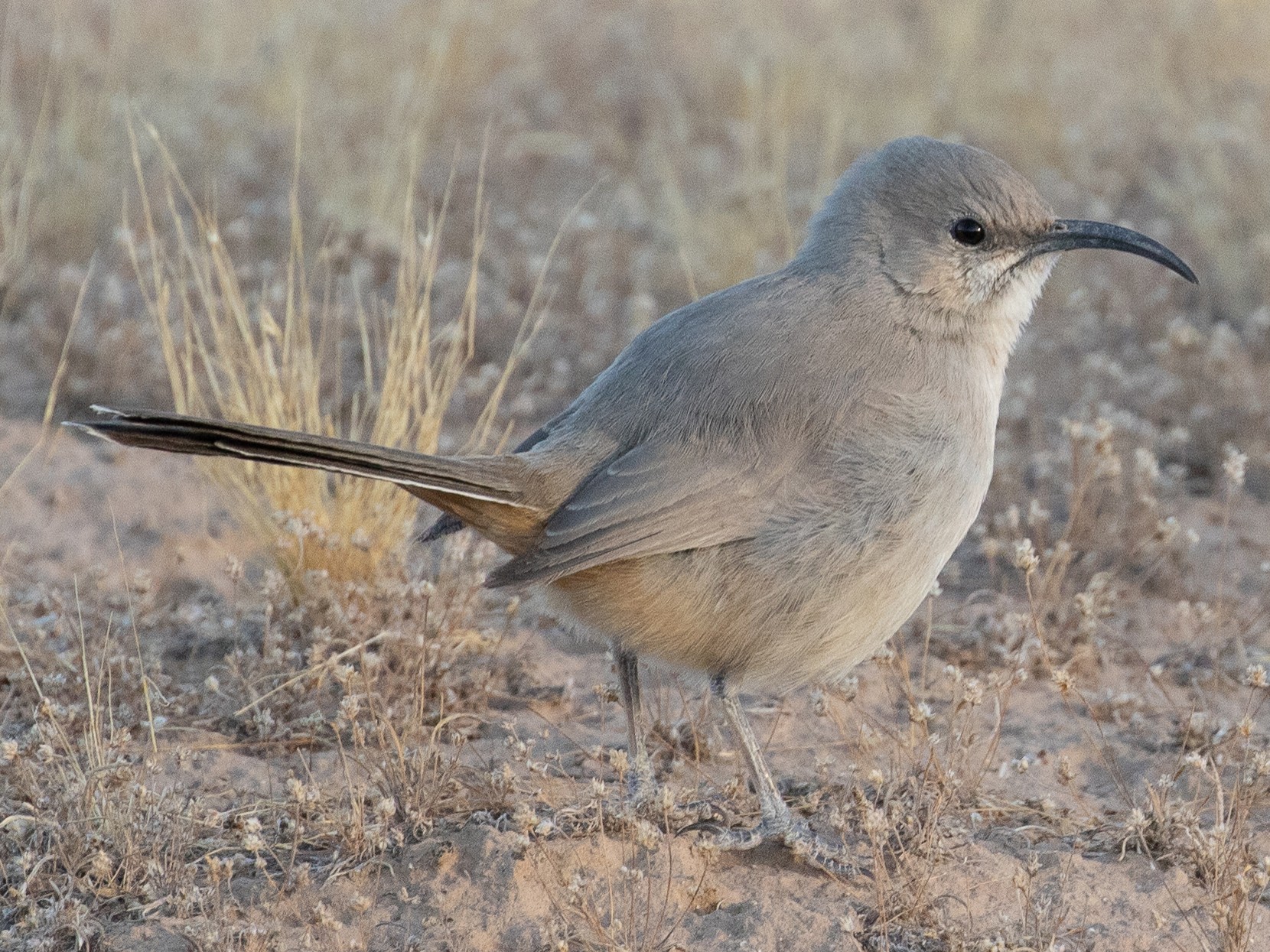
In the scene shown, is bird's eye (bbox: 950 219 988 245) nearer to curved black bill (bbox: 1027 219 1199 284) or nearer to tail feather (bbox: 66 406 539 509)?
curved black bill (bbox: 1027 219 1199 284)

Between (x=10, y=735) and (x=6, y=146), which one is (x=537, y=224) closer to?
(x=6, y=146)

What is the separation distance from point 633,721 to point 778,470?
87 centimetres

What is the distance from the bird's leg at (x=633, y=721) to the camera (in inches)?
164

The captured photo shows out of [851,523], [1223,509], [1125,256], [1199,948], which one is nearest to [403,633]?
Answer: [851,523]

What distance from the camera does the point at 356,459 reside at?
139 inches

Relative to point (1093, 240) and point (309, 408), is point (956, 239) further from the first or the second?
point (309, 408)

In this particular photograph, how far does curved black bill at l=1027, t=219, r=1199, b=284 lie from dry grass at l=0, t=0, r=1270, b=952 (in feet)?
3.19

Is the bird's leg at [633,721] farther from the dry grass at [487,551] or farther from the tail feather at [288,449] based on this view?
the tail feather at [288,449]

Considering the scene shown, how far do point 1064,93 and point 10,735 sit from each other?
759 cm

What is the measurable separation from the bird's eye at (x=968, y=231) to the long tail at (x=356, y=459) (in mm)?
1414

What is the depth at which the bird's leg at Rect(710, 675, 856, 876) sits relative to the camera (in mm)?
3779

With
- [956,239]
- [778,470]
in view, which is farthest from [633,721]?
[956,239]

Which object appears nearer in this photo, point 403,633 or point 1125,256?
point 403,633

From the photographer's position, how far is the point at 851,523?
384 cm
